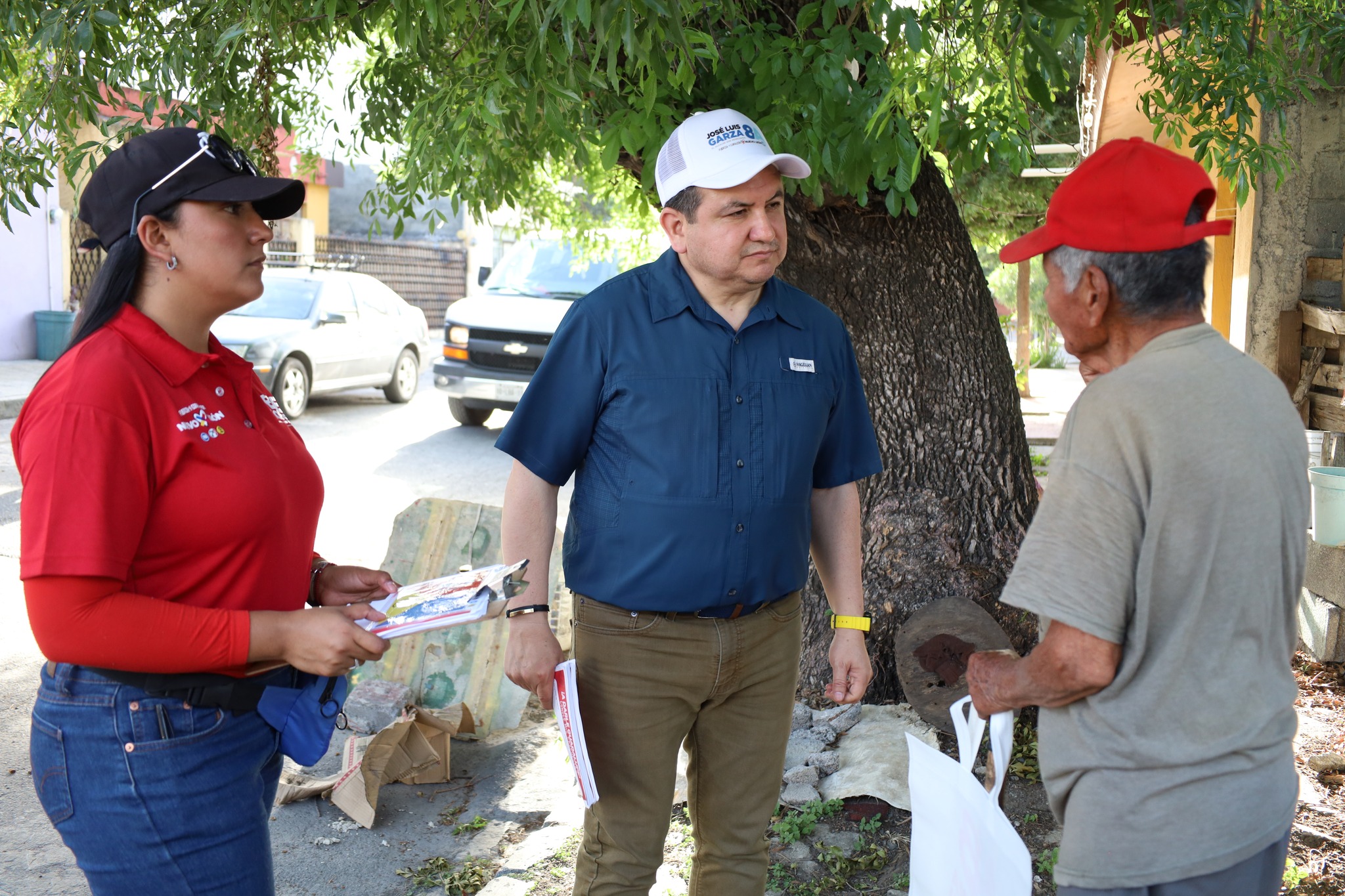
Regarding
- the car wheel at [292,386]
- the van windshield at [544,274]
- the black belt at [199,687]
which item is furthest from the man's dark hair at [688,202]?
the car wheel at [292,386]

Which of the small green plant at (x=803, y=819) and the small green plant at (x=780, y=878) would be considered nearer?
the small green plant at (x=780, y=878)

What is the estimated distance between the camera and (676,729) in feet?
8.30

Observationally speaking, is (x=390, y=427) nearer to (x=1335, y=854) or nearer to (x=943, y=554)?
(x=943, y=554)

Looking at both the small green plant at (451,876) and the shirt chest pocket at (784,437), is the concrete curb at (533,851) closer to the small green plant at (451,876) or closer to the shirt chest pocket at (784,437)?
the small green plant at (451,876)

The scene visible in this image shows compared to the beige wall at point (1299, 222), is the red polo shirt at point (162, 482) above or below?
below

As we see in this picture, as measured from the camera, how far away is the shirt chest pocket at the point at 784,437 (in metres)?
2.46

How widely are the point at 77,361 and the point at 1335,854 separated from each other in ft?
12.8

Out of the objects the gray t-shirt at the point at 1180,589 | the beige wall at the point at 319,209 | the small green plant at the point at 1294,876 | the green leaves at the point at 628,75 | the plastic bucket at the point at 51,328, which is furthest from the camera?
the beige wall at the point at 319,209

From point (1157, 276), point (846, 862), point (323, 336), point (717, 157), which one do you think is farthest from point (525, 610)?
point (323, 336)

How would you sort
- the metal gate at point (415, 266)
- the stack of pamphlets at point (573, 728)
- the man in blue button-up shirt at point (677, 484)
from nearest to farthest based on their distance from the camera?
the stack of pamphlets at point (573, 728) → the man in blue button-up shirt at point (677, 484) → the metal gate at point (415, 266)

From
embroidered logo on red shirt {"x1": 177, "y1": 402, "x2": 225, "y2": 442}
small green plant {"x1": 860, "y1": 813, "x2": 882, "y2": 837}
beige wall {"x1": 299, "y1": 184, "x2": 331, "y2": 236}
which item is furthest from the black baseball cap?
beige wall {"x1": 299, "y1": 184, "x2": 331, "y2": 236}

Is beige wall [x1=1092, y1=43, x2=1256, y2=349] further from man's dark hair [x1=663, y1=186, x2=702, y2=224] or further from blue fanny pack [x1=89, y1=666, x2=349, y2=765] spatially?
blue fanny pack [x1=89, y1=666, x2=349, y2=765]

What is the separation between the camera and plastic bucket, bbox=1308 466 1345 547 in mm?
4785

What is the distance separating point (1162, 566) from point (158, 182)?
175 centimetres
